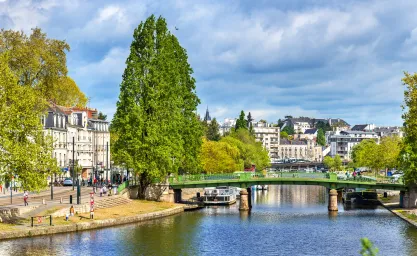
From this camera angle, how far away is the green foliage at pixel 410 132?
311ft

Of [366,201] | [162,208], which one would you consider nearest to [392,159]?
[366,201]

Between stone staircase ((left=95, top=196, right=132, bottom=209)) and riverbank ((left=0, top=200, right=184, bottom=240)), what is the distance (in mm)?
878

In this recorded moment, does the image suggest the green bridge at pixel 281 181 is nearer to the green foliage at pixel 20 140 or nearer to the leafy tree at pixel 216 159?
the green foliage at pixel 20 140

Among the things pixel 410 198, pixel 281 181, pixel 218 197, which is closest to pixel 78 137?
pixel 218 197

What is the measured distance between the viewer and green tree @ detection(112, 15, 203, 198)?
94812 mm

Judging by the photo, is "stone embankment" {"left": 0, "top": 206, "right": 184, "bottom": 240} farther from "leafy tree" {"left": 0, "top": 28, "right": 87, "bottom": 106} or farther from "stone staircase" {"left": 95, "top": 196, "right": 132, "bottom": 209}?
"leafy tree" {"left": 0, "top": 28, "right": 87, "bottom": 106}

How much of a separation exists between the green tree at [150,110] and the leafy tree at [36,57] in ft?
42.5

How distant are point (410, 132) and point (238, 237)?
37576 millimetres

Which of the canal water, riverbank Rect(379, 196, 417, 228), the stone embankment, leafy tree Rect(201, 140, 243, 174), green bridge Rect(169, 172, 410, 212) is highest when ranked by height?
leafy tree Rect(201, 140, 243, 174)

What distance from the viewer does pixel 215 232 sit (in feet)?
247

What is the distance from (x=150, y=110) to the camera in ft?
320

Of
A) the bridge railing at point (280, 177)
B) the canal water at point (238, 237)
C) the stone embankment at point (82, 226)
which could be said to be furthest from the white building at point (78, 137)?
the canal water at point (238, 237)

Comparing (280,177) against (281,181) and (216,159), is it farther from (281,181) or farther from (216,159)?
(216,159)

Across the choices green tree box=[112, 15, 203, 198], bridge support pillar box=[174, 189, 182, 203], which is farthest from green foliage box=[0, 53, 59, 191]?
bridge support pillar box=[174, 189, 182, 203]
